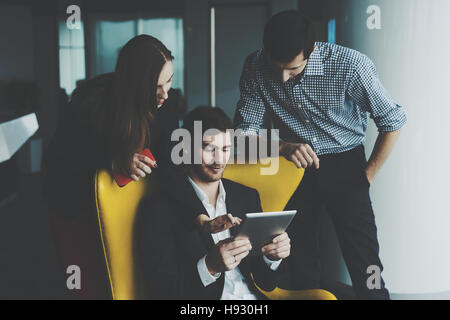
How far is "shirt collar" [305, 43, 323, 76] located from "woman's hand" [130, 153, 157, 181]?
2.65 ft

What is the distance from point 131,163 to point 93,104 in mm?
297

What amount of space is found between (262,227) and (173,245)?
306 millimetres

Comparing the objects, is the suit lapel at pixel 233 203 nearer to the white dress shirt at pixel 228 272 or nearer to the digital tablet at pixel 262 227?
the white dress shirt at pixel 228 272

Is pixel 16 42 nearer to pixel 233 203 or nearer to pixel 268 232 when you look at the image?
pixel 233 203

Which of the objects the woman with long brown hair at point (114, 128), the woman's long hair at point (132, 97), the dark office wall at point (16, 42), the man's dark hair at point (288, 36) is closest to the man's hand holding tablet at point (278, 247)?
the woman with long brown hair at point (114, 128)

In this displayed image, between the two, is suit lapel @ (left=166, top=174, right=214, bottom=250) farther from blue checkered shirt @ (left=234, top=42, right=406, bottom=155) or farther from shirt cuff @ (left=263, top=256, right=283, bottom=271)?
blue checkered shirt @ (left=234, top=42, right=406, bottom=155)

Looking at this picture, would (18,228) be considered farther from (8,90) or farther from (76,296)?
(76,296)

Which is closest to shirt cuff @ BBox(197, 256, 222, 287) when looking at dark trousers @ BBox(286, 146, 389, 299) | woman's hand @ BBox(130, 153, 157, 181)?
woman's hand @ BBox(130, 153, 157, 181)

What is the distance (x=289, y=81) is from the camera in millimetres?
1943

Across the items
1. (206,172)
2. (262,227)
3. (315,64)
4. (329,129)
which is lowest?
(262,227)

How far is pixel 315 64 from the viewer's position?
1912 mm

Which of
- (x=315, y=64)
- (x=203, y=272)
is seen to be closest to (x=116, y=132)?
(x=203, y=272)

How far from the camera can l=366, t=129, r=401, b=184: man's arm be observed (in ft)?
6.58
